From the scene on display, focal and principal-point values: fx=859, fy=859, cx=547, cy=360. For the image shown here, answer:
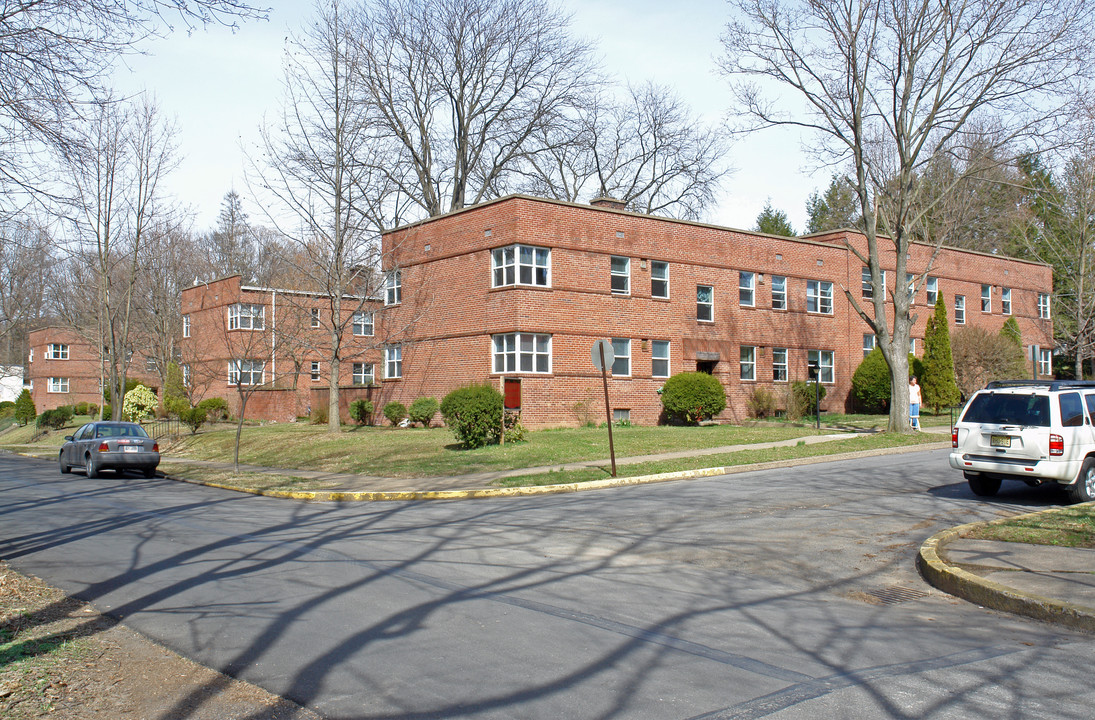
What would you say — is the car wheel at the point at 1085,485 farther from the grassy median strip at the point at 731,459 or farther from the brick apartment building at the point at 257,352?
the brick apartment building at the point at 257,352

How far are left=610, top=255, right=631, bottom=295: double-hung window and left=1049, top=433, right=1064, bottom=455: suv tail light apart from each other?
20.1 metres

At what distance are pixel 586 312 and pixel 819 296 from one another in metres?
14.1

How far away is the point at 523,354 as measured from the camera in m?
29.6

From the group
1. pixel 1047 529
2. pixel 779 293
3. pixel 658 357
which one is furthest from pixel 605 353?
pixel 779 293

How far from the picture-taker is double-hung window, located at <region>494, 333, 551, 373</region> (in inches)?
1163

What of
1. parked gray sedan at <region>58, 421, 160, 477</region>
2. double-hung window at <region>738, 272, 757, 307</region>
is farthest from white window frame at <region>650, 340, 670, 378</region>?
parked gray sedan at <region>58, 421, 160, 477</region>

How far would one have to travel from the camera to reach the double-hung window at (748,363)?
118ft

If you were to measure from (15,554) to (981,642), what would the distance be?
10503mm

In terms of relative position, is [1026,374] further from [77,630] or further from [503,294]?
[77,630]

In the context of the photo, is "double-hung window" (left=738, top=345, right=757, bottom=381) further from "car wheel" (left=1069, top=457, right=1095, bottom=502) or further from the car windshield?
the car windshield

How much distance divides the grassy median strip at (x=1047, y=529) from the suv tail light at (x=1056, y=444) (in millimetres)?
1182

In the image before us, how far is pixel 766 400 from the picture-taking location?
35906 millimetres

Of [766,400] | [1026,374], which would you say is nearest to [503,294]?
[766,400]

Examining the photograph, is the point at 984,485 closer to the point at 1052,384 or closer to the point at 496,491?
the point at 1052,384
